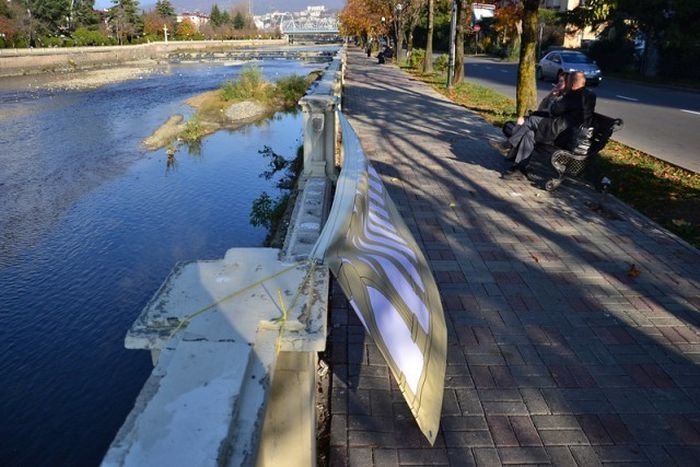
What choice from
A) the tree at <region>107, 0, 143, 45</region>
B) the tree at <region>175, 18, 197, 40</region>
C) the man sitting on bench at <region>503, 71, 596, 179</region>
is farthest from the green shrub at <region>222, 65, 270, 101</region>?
the tree at <region>175, 18, 197, 40</region>

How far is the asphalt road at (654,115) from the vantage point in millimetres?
10484

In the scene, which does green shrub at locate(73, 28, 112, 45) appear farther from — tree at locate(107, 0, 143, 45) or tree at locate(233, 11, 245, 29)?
tree at locate(233, 11, 245, 29)

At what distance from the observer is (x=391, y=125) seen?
12891 mm

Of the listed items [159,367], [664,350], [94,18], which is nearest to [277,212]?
[664,350]

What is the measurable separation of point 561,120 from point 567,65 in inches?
720

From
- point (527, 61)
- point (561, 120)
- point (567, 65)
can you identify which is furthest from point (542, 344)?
point (567, 65)

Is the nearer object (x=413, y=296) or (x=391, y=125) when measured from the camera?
(x=413, y=296)

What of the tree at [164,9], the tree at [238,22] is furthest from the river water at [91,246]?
the tree at [238,22]

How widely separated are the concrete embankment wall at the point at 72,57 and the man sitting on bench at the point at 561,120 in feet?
143

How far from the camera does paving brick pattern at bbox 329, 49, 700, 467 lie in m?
2.96

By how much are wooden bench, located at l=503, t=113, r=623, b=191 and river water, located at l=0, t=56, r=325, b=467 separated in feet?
14.0

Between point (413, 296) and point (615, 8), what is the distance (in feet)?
104

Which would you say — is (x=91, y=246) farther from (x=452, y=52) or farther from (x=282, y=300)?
(x=452, y=52)

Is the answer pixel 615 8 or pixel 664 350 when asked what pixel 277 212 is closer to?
pixel 664 350
